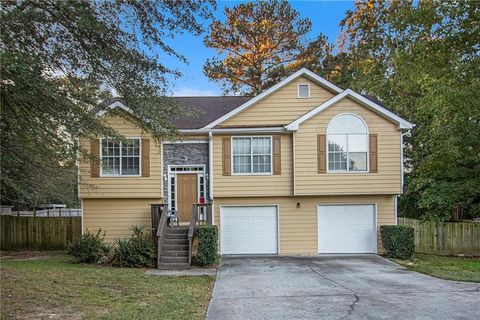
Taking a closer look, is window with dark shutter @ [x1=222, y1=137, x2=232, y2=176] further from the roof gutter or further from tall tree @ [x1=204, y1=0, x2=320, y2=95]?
tall tree @ [x1=204, y1=0, x2=320, y2=95]

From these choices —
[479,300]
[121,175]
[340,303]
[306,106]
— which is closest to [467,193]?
[306,106]

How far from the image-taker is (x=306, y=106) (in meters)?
16.4

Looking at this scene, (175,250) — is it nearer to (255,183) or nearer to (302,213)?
(255,183)

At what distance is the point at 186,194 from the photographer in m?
16.5

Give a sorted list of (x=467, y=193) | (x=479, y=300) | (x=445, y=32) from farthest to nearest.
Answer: (x=467, y=193) → (x=445, y=32) → (x=479, y=300)

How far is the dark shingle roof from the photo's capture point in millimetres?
16562

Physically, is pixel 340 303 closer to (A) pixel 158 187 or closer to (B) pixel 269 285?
(B) pixel 269 285

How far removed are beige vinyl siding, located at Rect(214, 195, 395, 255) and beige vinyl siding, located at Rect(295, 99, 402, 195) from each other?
1.91 ft

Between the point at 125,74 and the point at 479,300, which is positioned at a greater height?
the point at 125,74

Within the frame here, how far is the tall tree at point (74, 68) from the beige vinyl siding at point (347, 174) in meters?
7.91

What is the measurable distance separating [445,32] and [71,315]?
11274mm

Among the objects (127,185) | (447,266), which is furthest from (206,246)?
(447,266)

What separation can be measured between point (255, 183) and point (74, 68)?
941cm

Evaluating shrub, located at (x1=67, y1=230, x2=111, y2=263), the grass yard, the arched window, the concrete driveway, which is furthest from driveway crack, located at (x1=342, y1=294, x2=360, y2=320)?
shrub, located at (x1=67, y1=230, x2=111, y2=263)
